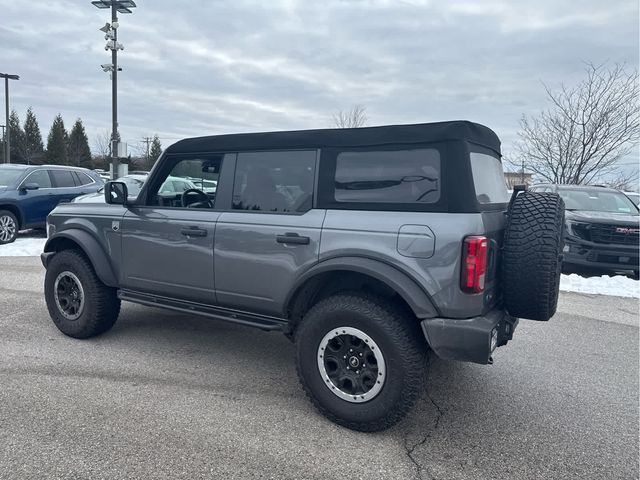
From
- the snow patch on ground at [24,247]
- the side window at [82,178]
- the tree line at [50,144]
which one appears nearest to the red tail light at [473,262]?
the snow patch on ground at [24,247]

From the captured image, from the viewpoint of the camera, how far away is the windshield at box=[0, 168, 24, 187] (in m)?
10.3

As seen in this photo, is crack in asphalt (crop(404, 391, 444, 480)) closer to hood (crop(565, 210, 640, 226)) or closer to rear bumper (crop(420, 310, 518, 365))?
rear bumper (crop(420, 310, 518, 365))

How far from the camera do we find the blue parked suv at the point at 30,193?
10070 mm

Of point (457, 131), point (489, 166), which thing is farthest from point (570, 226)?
point (457, 131)

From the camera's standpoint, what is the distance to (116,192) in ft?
14.1

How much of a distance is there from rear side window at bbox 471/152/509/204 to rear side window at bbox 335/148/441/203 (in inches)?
11.1

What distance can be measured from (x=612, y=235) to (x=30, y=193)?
1171 centimetres

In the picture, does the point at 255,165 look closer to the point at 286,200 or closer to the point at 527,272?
the point at 286,200

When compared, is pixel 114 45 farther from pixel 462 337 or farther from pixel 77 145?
pixel 77 145

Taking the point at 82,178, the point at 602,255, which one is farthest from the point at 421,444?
the point at 82,178

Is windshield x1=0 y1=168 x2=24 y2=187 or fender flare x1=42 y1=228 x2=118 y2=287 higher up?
windshield x1=0 y1=168 x2=24 y2=187

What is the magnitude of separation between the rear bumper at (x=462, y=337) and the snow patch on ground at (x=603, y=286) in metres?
5.64

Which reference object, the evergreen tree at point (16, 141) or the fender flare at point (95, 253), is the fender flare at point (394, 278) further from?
the evergreen tree at point (16, 141)

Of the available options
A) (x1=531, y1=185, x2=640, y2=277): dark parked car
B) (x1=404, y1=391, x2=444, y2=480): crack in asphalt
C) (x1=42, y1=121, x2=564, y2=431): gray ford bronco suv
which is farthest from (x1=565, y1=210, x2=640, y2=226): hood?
(x1=404, y1=391, x2=444, y2=480): crack in asphalt
